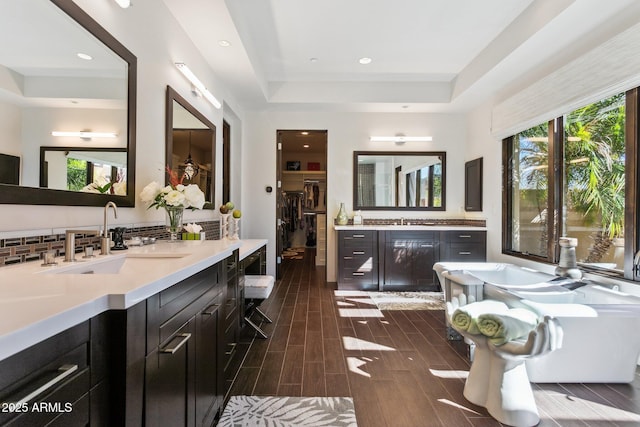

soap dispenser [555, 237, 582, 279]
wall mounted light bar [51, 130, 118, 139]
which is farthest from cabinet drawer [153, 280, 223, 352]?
soap dispenser [555, 237, 582, 279]

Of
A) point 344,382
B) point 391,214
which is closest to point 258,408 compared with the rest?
point 344,382

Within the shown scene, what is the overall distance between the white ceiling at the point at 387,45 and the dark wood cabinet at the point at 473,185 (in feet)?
2.92

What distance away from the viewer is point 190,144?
2.93 metres

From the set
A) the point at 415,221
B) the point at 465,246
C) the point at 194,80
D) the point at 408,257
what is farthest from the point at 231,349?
the point at 415,221

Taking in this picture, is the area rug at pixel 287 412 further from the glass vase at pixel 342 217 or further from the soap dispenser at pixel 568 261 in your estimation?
the glass vase at pixel 342 217

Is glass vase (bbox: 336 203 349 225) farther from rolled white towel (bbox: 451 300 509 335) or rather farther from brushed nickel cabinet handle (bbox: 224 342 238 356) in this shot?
brushed nickel cabinet handle (bbox: 224 342 238 356)

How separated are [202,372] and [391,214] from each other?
13.5 ft

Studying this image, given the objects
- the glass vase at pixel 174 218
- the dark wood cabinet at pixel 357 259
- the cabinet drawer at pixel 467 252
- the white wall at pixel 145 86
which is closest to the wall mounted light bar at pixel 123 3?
the white wall at pixel 145 86

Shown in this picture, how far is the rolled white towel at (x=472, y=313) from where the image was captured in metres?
1.89

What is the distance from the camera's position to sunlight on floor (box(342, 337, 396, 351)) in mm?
2622

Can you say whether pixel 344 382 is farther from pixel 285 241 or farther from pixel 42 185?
pixel 285 241

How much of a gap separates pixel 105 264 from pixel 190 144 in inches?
69.4

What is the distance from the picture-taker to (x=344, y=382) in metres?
2.11

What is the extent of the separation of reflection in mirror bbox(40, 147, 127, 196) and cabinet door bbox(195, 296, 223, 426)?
34.2 inches
